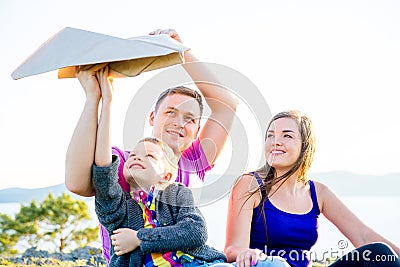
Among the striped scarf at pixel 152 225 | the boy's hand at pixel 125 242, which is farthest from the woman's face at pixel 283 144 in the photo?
the boy's hand at pixel 125 242

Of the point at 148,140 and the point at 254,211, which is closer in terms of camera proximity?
the point at 148,140

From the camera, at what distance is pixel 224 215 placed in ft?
8.98

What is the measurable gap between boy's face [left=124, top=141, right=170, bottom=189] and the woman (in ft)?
1.48

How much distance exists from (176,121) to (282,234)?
25.8 inches

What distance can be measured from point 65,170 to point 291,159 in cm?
100

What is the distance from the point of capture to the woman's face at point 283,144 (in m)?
2.68

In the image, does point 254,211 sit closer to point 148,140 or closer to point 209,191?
point 209,191

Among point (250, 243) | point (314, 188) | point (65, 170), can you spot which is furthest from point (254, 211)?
point (65, 170)

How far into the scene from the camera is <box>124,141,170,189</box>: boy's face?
89.6 inches

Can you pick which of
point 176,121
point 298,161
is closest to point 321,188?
point 298,161

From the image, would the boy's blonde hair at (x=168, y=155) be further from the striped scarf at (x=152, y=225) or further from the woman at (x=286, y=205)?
the woman at (x=286, y=205)

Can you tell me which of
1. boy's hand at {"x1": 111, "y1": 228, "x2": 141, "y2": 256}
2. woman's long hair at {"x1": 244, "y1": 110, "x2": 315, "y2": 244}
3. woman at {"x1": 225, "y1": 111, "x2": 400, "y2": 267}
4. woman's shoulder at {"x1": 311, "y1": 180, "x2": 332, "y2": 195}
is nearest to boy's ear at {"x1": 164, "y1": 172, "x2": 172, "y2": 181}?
boy's hand at {"x1": 111, "y1": 228, "x2": 141, "y2": 256}

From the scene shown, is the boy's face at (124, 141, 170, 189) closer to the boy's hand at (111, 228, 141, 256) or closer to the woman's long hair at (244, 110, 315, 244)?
the boy's hand at (111, 228, 141, 256)

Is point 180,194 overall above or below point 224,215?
above
